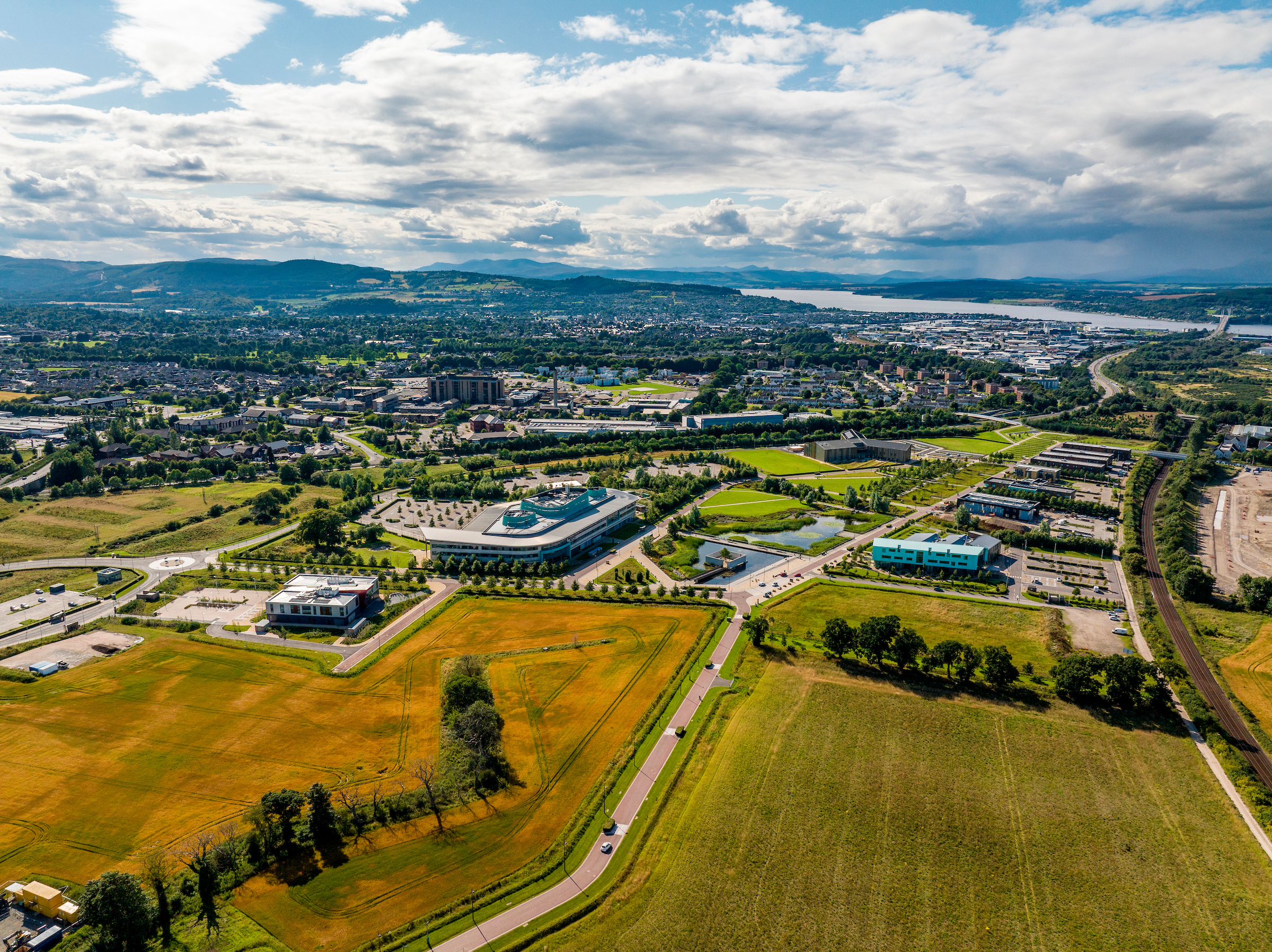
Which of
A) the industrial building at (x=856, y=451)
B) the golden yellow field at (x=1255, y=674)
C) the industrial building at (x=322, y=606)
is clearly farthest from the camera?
the industrial building at (x=856, y=451)

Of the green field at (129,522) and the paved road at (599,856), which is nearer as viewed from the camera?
the paved road at (599,856)

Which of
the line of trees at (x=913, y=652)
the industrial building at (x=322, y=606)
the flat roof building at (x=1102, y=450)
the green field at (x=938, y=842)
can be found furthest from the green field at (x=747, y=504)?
the flat roof building at (x=1102, y=450)

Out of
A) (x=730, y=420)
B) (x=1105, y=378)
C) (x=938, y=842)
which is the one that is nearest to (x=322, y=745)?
(x=938, y=842)

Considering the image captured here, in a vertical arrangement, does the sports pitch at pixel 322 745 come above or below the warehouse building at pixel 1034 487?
below

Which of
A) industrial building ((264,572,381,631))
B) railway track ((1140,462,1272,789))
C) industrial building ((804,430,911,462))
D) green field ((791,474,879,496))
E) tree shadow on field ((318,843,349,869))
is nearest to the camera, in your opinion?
tree shadow on field ((318,843,349,869))

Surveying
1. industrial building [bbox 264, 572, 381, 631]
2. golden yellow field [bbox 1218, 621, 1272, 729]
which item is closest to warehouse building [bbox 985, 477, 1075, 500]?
golden yellow field [bbox 1218, 621, 1272, 729]

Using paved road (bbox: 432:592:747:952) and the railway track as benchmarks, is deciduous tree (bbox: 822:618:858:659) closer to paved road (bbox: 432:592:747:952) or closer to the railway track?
paved road (bbox: 432:592:747:952)

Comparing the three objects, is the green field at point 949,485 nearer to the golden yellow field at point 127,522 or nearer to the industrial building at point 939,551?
the industrial building at point 939,551

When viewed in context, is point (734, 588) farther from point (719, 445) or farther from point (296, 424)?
point (296, 424)
